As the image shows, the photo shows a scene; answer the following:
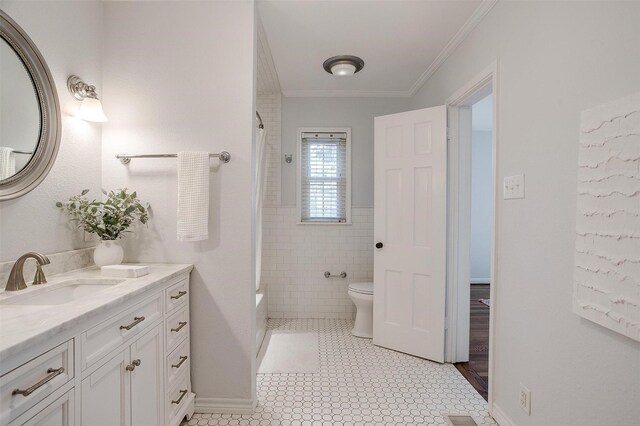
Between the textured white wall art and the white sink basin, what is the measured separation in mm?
1995

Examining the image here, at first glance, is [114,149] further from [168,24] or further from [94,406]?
[94,406]

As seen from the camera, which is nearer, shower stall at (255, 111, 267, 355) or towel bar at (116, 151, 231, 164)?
towel bar at (116, 151, 231, 164)

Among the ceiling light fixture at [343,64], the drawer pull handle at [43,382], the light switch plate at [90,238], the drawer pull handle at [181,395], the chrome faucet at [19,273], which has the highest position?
the ceiling light fixture at [343,64]

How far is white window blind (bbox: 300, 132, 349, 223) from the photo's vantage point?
142 inches

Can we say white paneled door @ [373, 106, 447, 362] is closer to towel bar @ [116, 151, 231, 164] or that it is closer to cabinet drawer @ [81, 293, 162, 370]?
towel bar @ [116, 151, 231, 164]

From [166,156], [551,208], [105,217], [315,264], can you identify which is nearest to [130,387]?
[105,217]

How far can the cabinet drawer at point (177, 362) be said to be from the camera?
1.65 meters

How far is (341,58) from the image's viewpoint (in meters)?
2.70

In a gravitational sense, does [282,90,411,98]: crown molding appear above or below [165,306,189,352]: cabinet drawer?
above

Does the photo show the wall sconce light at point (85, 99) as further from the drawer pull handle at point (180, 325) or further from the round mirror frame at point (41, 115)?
the drawer pull handle at point (180, 325)

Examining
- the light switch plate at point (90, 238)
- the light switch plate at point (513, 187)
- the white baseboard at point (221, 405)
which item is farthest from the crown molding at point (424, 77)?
the white baseboard at point (221, 405)

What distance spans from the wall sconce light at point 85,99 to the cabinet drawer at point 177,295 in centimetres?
102

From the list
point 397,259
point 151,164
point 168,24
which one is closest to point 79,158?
point 151,164

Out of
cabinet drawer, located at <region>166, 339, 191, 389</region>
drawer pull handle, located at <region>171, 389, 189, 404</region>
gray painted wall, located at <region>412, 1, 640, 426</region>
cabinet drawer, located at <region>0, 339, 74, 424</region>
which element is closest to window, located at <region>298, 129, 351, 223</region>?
gray painted wall, located at <region>412, 1, 640, 426</region>
